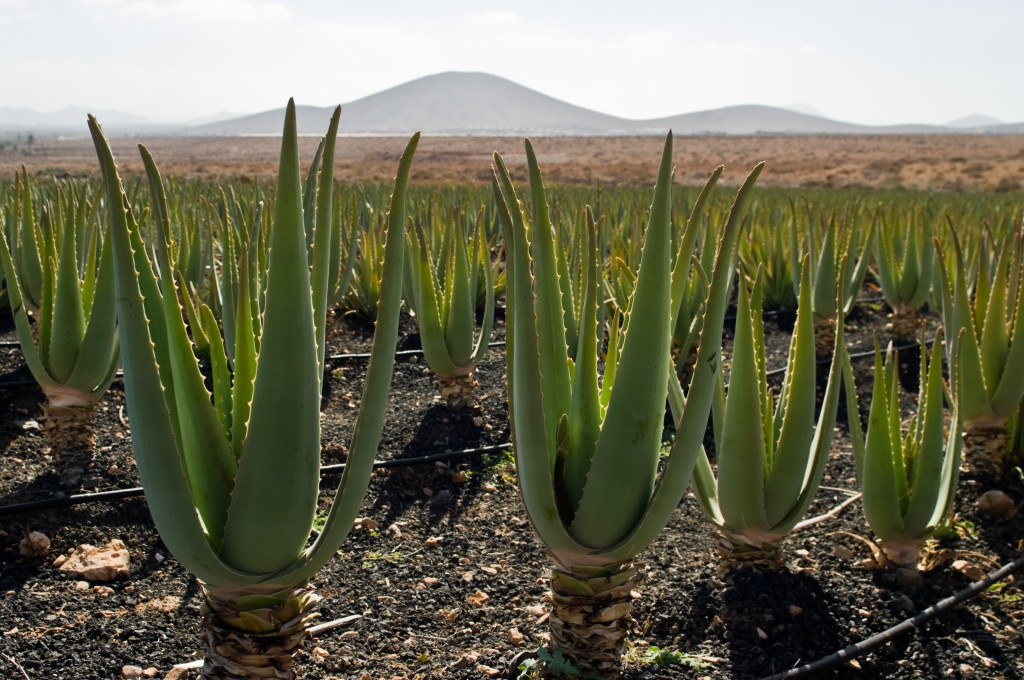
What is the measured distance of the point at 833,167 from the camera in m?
39.7

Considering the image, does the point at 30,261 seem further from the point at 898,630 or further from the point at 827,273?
the point at 827,273

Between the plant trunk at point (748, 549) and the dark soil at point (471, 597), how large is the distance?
4cm

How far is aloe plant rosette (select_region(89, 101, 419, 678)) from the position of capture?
1.07 metres

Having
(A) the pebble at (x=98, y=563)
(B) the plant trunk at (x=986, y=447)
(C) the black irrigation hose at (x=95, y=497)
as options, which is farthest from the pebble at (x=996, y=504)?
(A) the pebble at (x=98, y=563)

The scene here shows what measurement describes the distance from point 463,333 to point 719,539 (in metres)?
1.64

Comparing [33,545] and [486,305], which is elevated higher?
[486,305]

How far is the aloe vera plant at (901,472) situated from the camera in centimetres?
211

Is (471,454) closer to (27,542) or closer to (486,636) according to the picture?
(486,636)

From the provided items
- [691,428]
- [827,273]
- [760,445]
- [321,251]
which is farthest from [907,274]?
[321,251]

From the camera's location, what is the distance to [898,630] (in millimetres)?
1951

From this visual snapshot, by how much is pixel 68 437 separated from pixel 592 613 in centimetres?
219

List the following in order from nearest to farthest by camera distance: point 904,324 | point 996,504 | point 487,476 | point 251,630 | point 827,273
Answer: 1. point 251,630
2. point 996,504
3. point 487,476
4. point 827,273
5. point 904,324

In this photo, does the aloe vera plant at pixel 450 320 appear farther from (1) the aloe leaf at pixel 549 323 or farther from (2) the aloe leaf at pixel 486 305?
(1) the aloe leaf at pixel 549 323

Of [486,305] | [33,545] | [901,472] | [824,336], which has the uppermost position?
[486,305]
